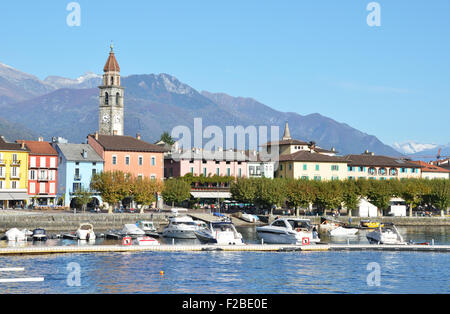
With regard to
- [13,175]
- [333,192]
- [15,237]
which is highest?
[13,175]

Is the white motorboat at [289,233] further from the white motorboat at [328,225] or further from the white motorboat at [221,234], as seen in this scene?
the white motorboat at [328,225]

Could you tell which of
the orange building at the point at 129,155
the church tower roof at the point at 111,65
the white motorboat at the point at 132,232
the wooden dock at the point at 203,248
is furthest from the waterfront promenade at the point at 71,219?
the church tower roof at the point at 111,65

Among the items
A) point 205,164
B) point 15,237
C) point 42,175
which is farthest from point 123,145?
point 15,237

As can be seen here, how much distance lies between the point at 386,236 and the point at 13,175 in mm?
60434

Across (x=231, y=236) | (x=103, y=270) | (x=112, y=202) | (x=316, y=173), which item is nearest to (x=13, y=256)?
(x=103, y=270)

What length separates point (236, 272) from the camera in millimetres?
45219

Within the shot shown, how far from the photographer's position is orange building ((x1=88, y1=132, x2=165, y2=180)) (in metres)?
107

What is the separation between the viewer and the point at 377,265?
4866cm

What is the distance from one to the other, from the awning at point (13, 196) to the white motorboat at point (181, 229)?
3429 cm

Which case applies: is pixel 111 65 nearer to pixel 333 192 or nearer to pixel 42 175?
pixel 42 175

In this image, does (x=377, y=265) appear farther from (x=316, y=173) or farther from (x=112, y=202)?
(x=316, y=173)

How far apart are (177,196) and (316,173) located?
113 ft

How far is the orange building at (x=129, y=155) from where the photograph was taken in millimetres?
106688

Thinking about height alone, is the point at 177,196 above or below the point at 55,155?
below
